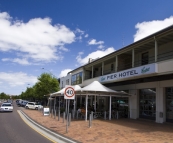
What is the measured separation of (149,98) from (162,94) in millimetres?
2257

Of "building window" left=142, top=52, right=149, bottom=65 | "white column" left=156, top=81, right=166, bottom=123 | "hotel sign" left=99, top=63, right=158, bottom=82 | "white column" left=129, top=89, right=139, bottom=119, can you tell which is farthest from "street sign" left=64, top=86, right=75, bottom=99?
"building window" left=142, top=52, right=149, bottom=65

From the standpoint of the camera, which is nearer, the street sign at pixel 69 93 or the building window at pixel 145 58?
the street sign at pixel 69 93

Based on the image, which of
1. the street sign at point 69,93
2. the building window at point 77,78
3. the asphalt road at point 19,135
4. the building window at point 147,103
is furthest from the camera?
the building window at point 77,78

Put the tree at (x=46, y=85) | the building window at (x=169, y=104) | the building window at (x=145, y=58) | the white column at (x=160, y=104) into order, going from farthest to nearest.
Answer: the tree at (x=46, y=85) < the building window at (x=145, y=58) < the white column at (x=160, y=104) < the building window at (x=169, y=104)

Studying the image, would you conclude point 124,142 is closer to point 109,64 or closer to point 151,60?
point 151,60

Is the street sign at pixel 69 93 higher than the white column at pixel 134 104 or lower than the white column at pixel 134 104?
higher

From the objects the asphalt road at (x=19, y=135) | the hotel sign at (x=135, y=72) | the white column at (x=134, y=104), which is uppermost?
the hotel sign at (x=135, y=72)

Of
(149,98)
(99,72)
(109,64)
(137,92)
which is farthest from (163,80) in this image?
(99,72)

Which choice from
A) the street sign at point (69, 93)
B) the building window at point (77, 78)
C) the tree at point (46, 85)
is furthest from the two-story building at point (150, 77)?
the tree at point (46, 85)

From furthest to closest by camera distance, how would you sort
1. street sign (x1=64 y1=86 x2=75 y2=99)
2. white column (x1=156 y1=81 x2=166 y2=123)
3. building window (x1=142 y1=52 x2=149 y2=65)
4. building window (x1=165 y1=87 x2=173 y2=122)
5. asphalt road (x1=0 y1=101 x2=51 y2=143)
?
building window (x1=142 y1=52 x2=149 y2=65) < white column (x1=156 y1=81 x2=166 y2=123) < building window (x1=165 y1=87 x2=173 y2=122) < street sign (x1=64 y1=86 x2=75 y2=99) < asphalt road (x1=0 y1=101 x2=51 y2=143)

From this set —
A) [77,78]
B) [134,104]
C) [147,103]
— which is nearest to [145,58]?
[147,103]

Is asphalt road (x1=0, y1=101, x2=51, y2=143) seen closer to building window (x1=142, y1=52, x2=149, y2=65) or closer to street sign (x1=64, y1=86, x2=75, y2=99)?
street sign (x1=64, y1=86, x2=75, y2=99)

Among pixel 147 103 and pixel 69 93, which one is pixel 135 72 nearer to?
pixel 147 103

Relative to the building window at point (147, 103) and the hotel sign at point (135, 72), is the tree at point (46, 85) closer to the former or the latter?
the hotel sign at point (135, 72)
